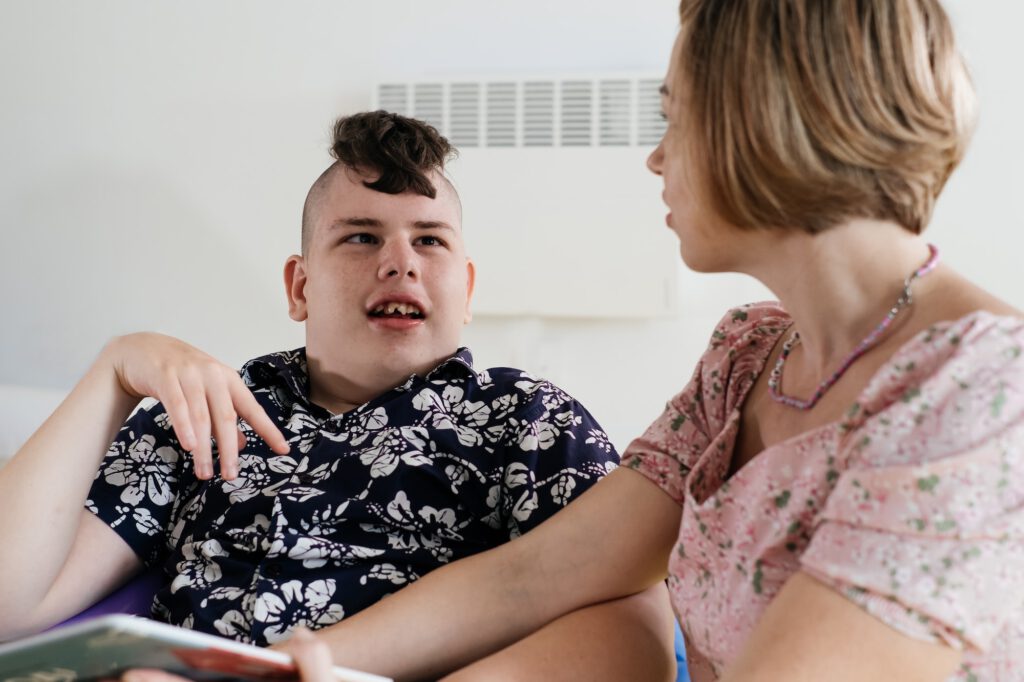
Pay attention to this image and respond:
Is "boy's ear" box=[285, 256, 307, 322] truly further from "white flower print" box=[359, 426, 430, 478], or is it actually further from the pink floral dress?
the pink floral dress

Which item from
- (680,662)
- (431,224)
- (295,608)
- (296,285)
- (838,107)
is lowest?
(680,662)

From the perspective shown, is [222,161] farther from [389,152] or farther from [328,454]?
[328,454]

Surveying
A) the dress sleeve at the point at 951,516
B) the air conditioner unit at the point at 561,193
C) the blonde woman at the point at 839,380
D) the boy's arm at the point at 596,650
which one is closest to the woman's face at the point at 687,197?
the blonde woman at the point at 839,380

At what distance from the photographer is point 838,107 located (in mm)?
822

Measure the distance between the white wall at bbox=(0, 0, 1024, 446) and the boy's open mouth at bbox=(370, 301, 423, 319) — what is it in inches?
53.6

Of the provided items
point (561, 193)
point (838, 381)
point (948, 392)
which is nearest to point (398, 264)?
point (838, 381)

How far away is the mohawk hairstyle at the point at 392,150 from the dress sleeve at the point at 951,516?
897 mm

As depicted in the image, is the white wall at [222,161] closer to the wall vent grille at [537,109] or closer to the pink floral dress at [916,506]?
the wall vent grille at [537,109]

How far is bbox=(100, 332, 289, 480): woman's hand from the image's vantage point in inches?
46.4

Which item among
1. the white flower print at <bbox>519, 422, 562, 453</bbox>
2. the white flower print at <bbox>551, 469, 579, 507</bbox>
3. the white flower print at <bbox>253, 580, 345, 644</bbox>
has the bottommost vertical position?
the white flower print at <bbox>253, 580, 345, 644</bbox>

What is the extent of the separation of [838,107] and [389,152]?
84 cm

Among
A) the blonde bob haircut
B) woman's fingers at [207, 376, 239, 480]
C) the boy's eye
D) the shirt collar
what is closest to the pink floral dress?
the blonde bob haircut

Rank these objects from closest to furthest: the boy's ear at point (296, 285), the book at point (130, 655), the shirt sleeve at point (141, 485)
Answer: the book at point (130, 655), the shirt sleeve at point (141, 485), the boy's ear at point (296, 285)

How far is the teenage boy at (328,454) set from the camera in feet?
4.12
